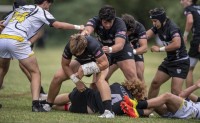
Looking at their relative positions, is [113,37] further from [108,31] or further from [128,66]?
[128,66]

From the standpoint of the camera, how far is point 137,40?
12.1 m

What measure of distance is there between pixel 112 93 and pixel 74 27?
1.33 meters

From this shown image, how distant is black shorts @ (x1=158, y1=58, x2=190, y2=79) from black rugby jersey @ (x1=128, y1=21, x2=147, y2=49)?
0.80m

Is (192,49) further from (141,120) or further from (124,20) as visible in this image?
(141,120)

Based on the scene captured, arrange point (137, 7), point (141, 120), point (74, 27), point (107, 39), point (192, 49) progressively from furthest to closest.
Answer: point (137, 7) < point (192, 49) < point (107, 39) < point (74, 27) < point (141, 120)

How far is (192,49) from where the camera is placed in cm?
1339

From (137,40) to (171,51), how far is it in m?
1.01

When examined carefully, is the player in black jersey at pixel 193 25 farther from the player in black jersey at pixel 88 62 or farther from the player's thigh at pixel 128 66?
the player in black jersey at pixel 88 62

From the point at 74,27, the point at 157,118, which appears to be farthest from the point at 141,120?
the point at 74,27

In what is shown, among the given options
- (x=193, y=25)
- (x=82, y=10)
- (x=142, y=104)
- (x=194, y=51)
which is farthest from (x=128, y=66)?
(x=82, y=10)

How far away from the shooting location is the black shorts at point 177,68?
11336mm

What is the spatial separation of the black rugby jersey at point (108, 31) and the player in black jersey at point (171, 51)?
80 centimetres

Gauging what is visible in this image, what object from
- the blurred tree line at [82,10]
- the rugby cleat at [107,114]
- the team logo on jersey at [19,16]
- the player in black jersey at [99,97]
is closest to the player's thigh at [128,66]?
the player in black jersey at [99,97]

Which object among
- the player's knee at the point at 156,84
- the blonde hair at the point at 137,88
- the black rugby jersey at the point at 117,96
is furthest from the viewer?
the player's knee at the point at 156,84
